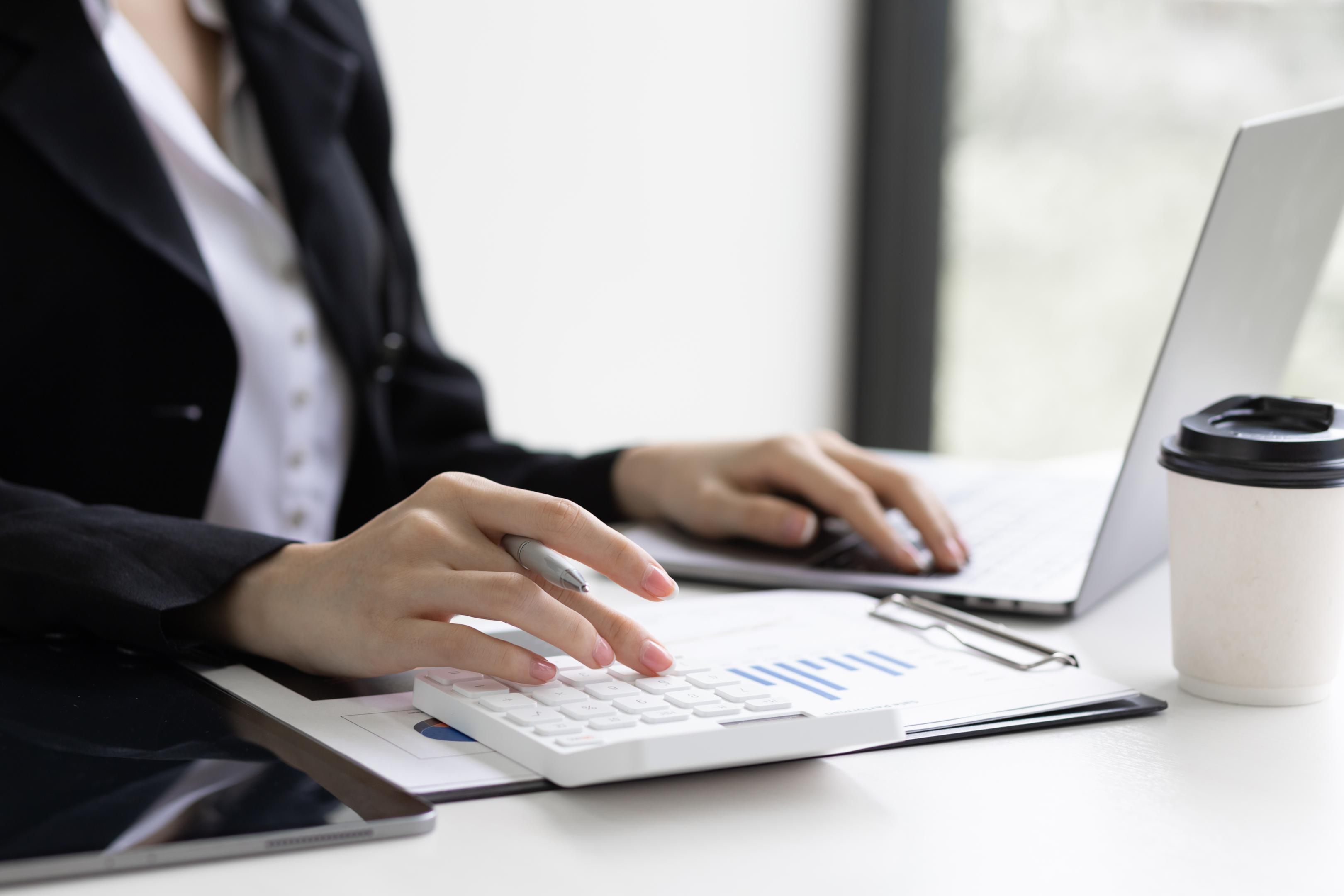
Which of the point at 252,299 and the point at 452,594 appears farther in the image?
the point at 252,299

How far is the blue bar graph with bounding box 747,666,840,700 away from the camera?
53 centimetres

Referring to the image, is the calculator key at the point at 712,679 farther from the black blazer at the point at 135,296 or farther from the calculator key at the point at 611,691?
the black blazer at the point at 135,296

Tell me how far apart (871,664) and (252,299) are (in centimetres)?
65

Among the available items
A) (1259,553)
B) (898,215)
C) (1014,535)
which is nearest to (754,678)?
(1259,553)

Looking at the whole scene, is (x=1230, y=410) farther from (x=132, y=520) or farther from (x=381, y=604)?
(x=132, y=520)

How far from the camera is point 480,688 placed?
0.51m

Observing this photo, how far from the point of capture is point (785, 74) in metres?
2.34

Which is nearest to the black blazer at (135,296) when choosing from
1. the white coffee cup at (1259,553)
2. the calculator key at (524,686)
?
the calculator key at (524,686)

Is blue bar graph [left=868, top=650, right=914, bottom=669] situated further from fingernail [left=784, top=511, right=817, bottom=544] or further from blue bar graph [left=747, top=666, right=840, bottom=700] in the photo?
fingernail [left=784, top=511, right=817, bottom=544]

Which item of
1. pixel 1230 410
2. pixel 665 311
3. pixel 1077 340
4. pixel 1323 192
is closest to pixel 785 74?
pixel 665 311

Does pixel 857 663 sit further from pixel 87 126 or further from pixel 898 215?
pixel 898 215

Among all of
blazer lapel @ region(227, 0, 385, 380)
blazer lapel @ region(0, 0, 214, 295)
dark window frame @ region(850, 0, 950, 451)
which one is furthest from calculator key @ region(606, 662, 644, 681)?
dark window frame @ region(850, 0, 950, 451)

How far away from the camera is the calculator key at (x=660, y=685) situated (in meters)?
0.49

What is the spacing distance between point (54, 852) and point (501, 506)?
230 millimetres
